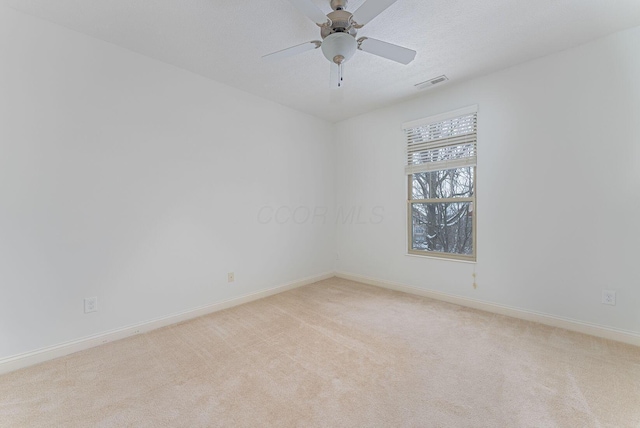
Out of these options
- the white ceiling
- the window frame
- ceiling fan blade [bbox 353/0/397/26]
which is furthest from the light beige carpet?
the white ceiling

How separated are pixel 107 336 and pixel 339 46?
3.00 m

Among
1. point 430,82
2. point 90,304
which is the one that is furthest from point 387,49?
point 90,304

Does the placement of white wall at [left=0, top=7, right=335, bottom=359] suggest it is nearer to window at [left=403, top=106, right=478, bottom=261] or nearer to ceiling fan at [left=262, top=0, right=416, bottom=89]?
ceiling fan at [left=262, top=0, right=416, bottom=89]

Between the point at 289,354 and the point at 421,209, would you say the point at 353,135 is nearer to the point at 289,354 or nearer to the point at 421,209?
the point at 421,209

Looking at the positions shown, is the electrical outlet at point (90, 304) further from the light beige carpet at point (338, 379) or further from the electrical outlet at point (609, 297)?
the electrical outlet at point (609, 297)

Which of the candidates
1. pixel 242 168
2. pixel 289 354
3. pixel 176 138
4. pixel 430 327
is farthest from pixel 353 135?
pixel 289 354

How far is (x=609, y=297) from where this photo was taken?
7.69 feet

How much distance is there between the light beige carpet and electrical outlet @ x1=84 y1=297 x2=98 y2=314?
0.33 metres

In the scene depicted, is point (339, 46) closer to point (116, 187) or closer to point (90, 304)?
point (116, 187)

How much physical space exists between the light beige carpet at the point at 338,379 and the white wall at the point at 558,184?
1.37ft

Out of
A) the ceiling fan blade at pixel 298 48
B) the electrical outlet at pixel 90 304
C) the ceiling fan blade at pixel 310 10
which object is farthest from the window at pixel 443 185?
the electrical outlet at pixel 90 304

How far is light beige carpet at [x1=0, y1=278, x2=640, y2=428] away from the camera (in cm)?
150

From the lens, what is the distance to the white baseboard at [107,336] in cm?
195

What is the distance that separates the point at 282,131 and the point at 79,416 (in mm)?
3354
